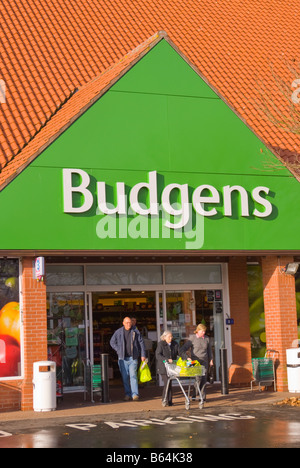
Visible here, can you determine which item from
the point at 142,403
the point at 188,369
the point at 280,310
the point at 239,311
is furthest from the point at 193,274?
the point at 188,369

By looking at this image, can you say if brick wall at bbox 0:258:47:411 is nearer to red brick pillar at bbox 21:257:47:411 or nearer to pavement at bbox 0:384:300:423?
red brick pillar at bbox 21:257:47:411

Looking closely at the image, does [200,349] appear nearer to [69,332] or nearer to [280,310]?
[280,310]

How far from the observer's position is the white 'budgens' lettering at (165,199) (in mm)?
18094

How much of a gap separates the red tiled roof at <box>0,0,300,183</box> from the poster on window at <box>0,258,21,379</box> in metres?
2.05

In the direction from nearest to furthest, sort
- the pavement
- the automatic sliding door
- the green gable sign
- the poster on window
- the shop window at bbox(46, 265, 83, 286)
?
1. the pavement
2. the poster on window
3. the green gable sign
4. the shop window at bbox(46, 265, 83, 286)
5. the automatic sliding door

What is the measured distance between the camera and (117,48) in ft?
78.8

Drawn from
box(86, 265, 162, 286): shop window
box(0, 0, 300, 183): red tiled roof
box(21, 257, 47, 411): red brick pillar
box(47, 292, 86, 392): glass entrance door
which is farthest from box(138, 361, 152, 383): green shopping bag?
box(0, 0, 300, 183): red tiled roof

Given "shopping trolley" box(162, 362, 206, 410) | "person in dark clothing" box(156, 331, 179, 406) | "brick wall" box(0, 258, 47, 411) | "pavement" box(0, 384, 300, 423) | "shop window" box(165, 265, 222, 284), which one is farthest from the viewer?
"shop window" box(165, 265, 222, 284)

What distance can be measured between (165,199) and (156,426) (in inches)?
251

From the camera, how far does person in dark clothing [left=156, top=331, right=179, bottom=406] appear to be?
56.7 ft

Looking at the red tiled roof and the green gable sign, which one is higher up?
the red tiled roof

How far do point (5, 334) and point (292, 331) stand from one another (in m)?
6.80

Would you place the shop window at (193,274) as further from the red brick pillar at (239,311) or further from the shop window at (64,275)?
the shop window at (64,275)

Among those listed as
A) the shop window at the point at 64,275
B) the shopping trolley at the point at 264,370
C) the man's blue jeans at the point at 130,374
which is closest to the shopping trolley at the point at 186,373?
the man's blue jeans at the point at 130,374
